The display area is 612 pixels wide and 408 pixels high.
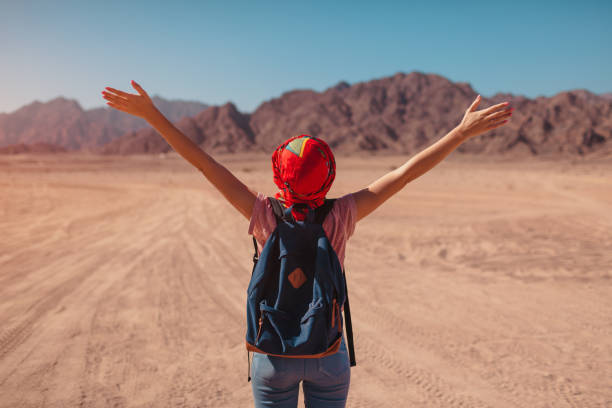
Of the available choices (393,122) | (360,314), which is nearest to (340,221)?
(360,314)

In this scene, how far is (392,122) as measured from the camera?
13050 centimetres

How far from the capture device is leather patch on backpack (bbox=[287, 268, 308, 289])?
172cm

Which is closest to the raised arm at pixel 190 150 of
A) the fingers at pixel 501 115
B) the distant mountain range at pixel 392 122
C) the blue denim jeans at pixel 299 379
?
the blue denim jeans at pixel 299 379

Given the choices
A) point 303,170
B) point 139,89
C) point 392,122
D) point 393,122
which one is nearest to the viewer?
point 303,170

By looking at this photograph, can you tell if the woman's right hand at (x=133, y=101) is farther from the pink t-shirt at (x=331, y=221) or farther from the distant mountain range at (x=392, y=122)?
the distant mountain range at (x=392, y=122)

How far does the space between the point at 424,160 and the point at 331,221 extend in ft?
2.05

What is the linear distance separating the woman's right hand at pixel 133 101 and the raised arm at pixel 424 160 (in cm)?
107

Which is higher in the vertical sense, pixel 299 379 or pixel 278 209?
pixel 278 209

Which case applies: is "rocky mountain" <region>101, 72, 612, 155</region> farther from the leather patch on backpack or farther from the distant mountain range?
the leather patch on backpack

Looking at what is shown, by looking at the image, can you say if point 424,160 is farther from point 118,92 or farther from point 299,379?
point 118,92

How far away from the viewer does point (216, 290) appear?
6508 millimetres

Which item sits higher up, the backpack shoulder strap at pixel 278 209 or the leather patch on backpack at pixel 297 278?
the backpack shoulder strap at pixel 278 209

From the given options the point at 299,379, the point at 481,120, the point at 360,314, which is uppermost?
the point at 481,120

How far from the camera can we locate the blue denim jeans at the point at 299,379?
5.65ft
